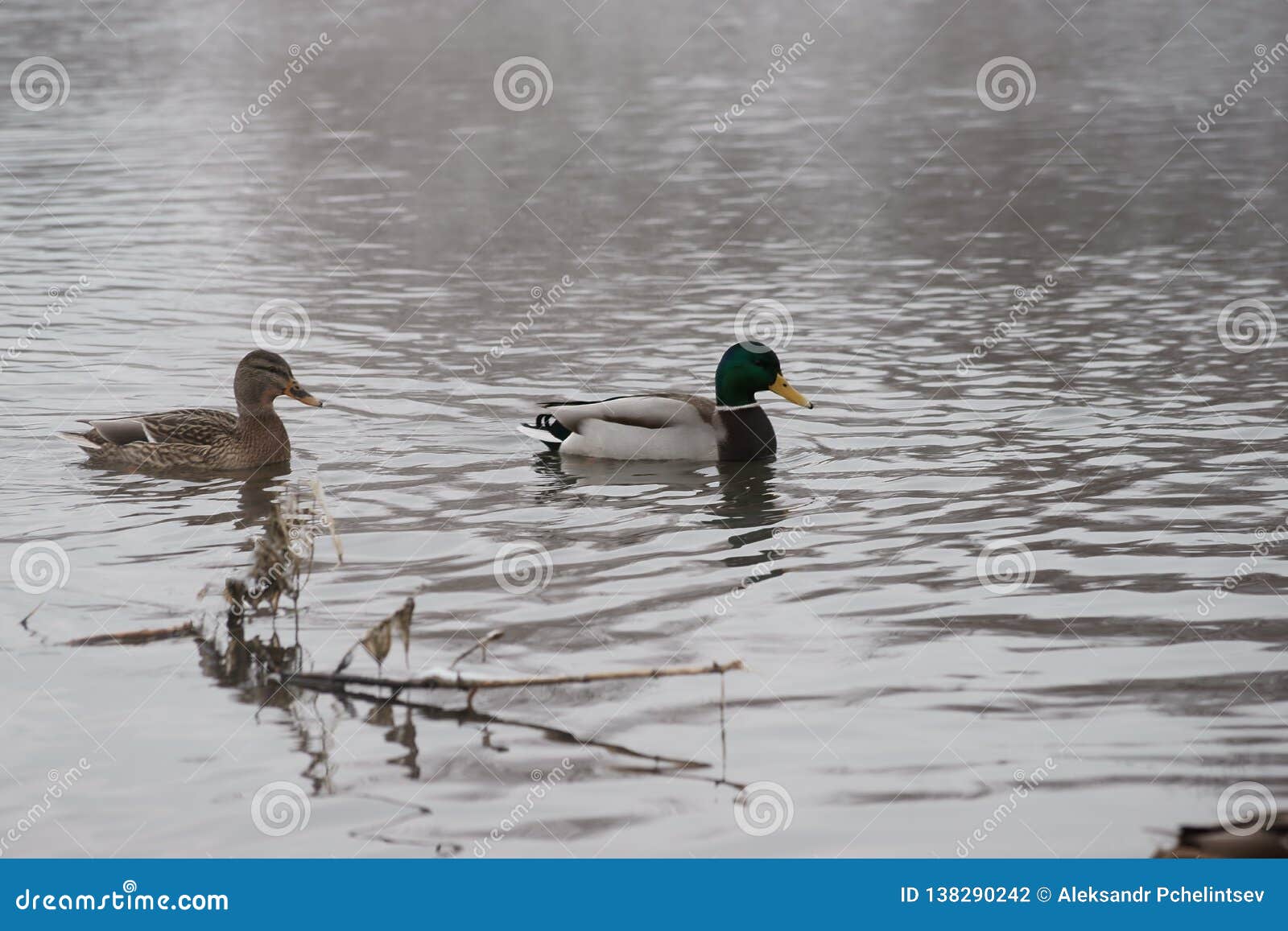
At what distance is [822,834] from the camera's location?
5355 mm

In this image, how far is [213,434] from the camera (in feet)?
33.9

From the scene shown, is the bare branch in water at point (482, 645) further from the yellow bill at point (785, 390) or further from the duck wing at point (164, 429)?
the yellow bill at point (785, 390)

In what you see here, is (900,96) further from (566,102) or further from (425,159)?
(425,159)

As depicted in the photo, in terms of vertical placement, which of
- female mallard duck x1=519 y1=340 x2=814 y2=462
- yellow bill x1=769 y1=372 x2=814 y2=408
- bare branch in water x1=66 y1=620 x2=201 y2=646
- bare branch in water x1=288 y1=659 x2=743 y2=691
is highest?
yellow bill x1=769 y1=372 x2=814 y2=408

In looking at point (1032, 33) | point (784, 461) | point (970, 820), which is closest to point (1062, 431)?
point (784, 461)

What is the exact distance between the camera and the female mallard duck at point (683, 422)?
34.0 feet

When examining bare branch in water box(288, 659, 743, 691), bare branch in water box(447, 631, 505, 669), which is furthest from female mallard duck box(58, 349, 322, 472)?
bare branch in water box(288, 659, 743, 691)

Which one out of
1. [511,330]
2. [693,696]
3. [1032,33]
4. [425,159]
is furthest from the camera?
[1032,33]

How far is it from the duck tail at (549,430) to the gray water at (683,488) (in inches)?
6.0

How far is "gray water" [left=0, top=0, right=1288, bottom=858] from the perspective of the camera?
5766 mm

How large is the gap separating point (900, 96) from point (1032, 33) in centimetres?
1296

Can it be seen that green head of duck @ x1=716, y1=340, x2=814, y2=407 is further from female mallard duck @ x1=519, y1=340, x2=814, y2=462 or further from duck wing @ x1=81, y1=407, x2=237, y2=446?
duck wing @ x1=81, y1=407, x2=237, y2=446

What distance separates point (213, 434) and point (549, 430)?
2.13m

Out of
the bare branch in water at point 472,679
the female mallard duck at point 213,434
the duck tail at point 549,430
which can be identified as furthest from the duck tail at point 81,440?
the bare branch in water at point 472,679
